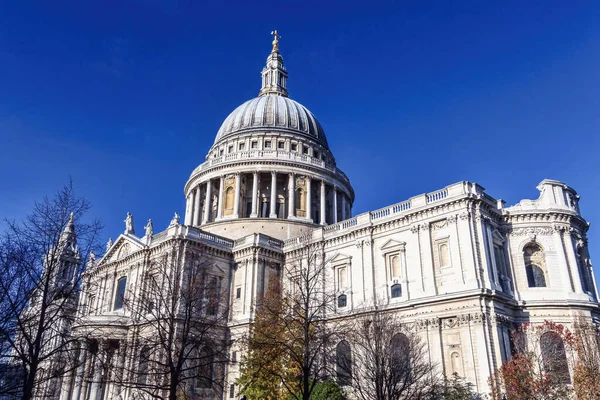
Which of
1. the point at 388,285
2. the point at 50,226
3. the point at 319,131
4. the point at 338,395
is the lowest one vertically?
the point at 338,395

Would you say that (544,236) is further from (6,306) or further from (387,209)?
(6,306)

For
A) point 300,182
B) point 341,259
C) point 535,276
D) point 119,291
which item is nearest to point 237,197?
point 300,182

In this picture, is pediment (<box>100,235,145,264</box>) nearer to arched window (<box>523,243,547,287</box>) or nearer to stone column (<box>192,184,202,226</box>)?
stone column (<box>192,184,202,226</box>)

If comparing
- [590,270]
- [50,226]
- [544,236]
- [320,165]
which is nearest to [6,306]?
[50,226]

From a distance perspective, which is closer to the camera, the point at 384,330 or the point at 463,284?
the point at 384,330

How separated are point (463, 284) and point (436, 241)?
4.37 m

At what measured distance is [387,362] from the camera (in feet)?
92.6

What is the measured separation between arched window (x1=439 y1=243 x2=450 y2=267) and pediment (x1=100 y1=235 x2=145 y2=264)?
92.0 ft

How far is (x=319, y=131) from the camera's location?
72.9 metres

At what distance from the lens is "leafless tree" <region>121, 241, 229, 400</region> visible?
75.2 ft

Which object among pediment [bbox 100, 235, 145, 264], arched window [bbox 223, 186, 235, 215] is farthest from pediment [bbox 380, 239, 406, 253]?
arched window [bbox 223, 186, 235, 215]

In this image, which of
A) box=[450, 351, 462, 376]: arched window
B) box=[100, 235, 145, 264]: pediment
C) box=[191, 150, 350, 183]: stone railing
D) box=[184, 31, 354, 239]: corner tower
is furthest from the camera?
box=[191, 150, 350, 183]: stone railing

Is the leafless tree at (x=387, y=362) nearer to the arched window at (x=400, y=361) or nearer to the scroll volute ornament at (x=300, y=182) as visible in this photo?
the arched window at (x=400, y=361)

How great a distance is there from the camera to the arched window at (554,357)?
30188 mm
